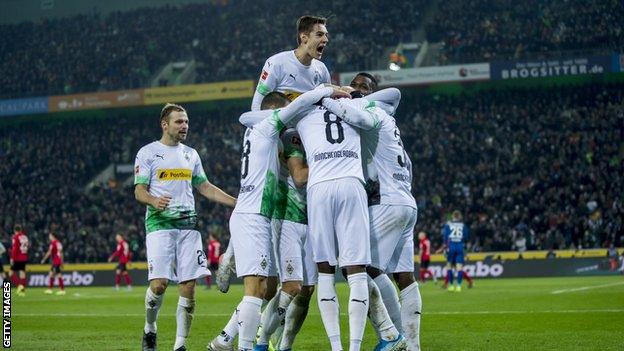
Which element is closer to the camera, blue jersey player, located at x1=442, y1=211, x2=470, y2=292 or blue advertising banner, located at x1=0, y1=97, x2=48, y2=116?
blue jersey player, located at x1=442, y1=211, x2=470, y2=292

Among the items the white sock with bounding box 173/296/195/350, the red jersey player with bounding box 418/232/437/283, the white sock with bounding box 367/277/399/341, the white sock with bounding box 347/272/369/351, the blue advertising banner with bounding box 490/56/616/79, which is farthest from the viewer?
the blue advertising banner with bounding box 490/56/616/79

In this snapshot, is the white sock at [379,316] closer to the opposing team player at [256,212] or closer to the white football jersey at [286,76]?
the opposing team player at [256,212]

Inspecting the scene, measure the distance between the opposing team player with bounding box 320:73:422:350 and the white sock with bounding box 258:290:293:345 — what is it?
3.30ft

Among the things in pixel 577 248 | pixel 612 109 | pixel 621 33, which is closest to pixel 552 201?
pixel 577 248

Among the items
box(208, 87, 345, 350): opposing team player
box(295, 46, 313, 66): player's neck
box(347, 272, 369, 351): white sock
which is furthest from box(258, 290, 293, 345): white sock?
box(295, 46, 313, 66): player's neck

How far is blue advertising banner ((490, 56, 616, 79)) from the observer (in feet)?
143

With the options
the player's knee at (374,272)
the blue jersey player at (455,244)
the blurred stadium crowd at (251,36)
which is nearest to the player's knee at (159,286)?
the player's knee at (374,272)

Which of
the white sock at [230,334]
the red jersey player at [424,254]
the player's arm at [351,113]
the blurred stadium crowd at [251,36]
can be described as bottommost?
the white sock at [230,334]

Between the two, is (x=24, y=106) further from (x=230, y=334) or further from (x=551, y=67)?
(x=230, y=334)

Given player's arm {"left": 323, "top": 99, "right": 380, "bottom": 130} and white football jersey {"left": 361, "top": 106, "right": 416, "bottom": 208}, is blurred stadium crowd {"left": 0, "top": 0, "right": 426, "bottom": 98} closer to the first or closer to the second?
white football jersey {"left": 361, "top": 106, "right": 416, "bottom": 208}

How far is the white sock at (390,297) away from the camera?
988cm

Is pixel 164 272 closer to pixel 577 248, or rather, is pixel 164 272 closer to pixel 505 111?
pixel 577 248

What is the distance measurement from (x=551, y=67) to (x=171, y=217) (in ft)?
116

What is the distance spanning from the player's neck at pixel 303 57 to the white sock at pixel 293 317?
258cm
